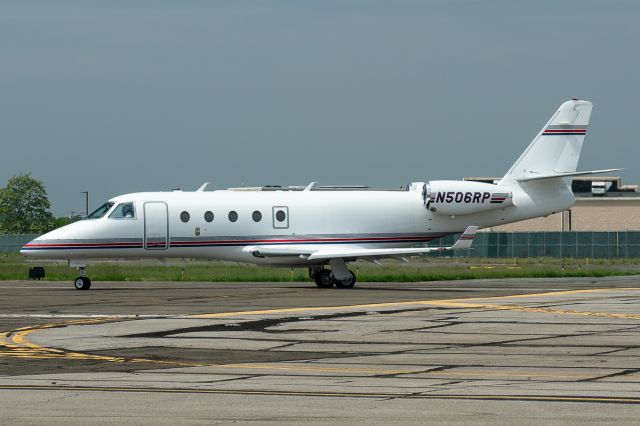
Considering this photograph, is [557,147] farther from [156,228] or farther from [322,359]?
[322,359]

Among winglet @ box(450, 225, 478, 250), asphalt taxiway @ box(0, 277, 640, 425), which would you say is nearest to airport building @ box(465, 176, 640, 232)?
winglet @ box(450, 225, 478, 250)

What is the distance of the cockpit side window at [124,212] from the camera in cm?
3784

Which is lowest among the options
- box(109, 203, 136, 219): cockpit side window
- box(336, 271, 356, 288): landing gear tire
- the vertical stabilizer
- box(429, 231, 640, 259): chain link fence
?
box(336, 271, 356, 288): landing gear tire

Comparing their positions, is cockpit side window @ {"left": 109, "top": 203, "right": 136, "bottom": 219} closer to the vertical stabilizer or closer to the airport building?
the vertical stabilizer

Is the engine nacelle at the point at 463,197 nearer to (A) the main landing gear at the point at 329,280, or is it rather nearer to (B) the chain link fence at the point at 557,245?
(A) the main landing gear at the point at 329,280

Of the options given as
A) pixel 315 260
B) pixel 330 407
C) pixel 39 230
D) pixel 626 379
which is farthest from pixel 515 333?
pixel 39 230

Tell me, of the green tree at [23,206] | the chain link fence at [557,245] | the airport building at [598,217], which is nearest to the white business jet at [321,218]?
the chain link fence at [557,245]

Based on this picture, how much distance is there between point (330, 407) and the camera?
41.3 ft

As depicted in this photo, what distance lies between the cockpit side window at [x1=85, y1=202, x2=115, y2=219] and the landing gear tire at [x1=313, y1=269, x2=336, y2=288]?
281 inches

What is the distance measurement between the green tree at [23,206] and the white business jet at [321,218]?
101 metres

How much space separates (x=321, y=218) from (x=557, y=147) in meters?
8.39

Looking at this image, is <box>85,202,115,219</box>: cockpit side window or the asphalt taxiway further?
<box>85,202,115,219</box>: cockpit side window

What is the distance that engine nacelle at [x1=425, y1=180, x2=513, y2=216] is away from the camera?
3906 centimetres

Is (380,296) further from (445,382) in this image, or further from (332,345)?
(445,382)
